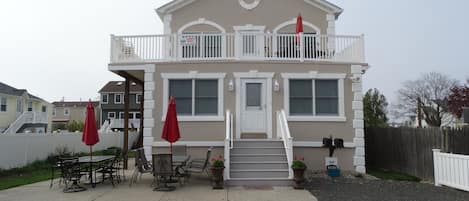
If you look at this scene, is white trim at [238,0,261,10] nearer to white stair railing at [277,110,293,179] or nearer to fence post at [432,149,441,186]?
white stair railing at [277,110,293,179]

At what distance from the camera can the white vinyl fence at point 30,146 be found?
11445mm

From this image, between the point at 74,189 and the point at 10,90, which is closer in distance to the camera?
the point at 74,189

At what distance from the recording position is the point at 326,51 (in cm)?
1135

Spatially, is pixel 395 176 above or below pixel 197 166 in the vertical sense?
below

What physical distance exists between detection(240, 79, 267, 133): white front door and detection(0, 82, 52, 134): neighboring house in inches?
893

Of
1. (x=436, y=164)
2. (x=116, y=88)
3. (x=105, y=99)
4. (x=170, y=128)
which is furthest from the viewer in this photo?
(x=116, y=88)

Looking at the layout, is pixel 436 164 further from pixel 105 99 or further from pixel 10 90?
pixel 105 99

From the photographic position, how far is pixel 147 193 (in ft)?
25.6

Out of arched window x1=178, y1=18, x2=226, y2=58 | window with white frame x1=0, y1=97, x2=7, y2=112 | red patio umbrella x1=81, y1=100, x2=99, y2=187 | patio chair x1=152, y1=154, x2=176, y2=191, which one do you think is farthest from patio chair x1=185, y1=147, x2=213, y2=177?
window with white frame x1=0, y1=97, x2=7, y2=112

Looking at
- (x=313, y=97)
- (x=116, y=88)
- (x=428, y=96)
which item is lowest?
(x=313, y=97)

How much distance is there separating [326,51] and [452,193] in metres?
5.49

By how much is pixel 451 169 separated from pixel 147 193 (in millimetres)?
7643

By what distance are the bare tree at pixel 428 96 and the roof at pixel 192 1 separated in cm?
3079

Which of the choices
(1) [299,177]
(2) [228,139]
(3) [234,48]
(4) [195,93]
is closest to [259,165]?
(2) [228,139]
